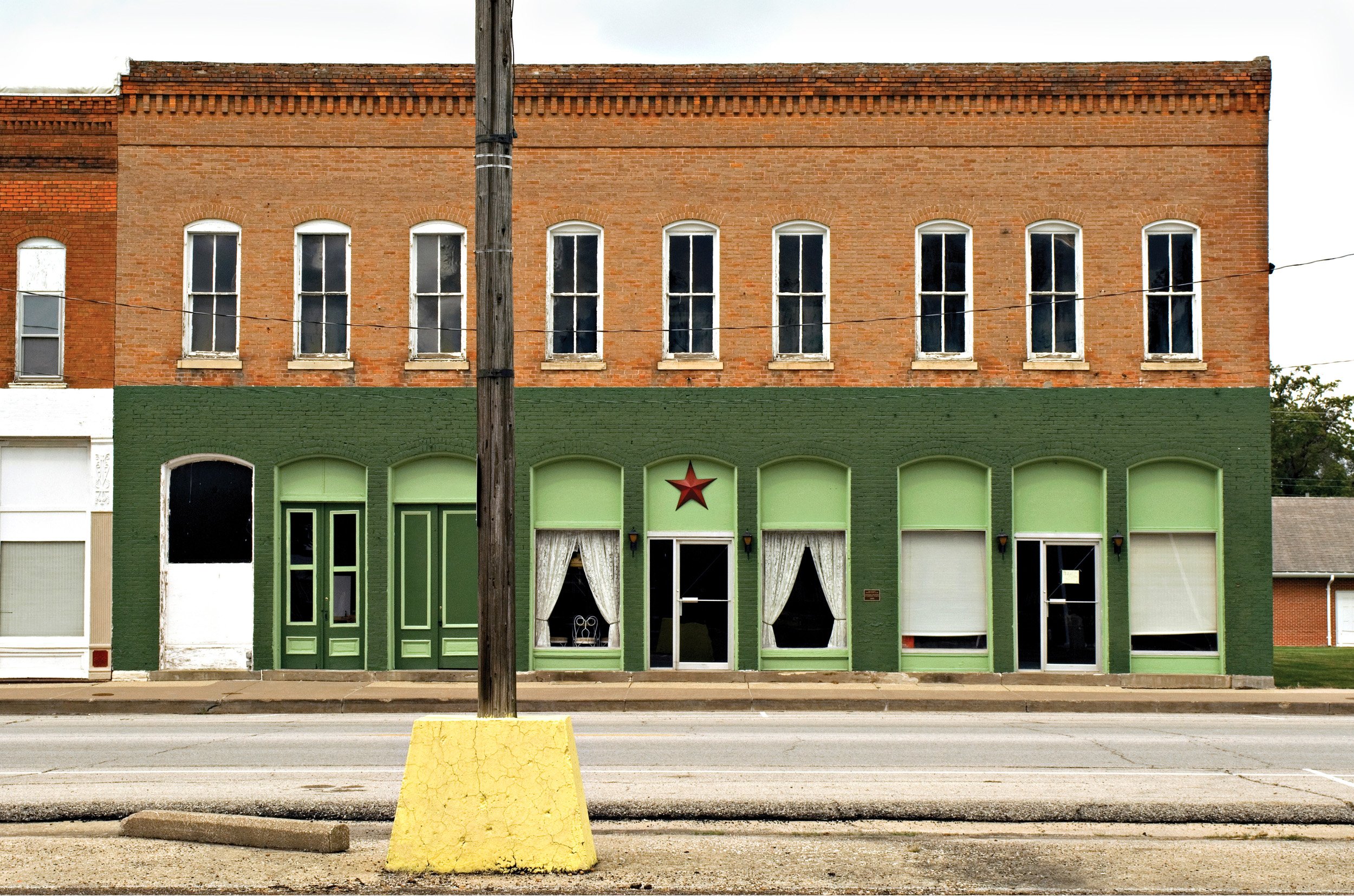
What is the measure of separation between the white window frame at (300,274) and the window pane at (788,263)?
22.1 feet

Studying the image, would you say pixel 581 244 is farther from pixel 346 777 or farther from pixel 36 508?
pixel 346 777

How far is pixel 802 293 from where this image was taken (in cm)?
2308

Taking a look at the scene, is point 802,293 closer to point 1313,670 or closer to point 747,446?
point 747,446

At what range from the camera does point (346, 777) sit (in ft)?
41.8

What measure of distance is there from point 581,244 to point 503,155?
14.3 metres

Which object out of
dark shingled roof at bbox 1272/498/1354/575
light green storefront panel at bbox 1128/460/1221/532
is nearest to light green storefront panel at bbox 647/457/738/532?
light green storefront panel at bbox 1128/460/1221/532

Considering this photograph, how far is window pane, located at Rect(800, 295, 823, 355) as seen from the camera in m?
23.1

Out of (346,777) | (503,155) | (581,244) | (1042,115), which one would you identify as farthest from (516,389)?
(503,155)

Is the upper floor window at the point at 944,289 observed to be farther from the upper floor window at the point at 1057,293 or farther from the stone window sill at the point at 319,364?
the stone window sill at the point at 319,364

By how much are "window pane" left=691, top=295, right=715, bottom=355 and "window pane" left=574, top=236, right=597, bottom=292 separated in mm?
1609

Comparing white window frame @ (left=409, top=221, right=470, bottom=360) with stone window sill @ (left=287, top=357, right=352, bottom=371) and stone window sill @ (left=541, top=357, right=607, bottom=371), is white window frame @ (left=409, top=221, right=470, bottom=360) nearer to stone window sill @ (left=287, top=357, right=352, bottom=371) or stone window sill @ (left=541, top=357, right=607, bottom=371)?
stone window sill @ (left=287, top=357, right=352, bottom=371)

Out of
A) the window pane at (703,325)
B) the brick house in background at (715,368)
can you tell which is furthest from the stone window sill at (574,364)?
the window pane at (703,325)

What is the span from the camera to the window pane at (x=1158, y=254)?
2305 cm

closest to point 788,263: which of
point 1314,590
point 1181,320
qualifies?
point 1181,320
